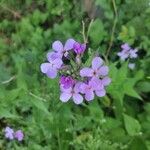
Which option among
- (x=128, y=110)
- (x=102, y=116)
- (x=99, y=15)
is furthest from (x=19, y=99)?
(x=99, y=15)

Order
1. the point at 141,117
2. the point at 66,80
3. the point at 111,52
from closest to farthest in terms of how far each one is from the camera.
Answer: the point at 66,80
the point at 141,117
the point at 111,52

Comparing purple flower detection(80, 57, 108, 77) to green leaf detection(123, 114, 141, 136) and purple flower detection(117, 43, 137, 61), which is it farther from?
purple flower detection(117, 43, 137, 61)

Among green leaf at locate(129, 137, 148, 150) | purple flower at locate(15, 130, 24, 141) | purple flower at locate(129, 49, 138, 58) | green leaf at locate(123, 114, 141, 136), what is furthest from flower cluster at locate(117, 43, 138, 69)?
purple flower at locate(15, 130, 24, 141)

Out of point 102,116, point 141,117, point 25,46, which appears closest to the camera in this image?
point 102,116

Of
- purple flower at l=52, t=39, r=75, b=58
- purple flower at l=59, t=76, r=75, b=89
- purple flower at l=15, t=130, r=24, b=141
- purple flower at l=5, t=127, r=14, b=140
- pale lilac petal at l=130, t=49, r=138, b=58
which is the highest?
pale lilac petal at l=130, t=49, r=138, b=58

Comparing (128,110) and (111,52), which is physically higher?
(111,52)

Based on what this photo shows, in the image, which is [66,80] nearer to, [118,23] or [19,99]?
[19,99]

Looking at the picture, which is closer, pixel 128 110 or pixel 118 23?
pixel 128 110
